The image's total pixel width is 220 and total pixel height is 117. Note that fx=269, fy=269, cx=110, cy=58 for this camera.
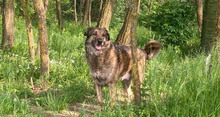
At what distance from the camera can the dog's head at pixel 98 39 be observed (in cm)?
476

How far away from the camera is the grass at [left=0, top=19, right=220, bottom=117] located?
3512 millimetres

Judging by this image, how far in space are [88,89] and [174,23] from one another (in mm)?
6084

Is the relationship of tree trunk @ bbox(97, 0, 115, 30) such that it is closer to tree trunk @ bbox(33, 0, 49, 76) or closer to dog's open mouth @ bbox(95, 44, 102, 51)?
tree trunk @ bbox(33, 0, 49, 76)

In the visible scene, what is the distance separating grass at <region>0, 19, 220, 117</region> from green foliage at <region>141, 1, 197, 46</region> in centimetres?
268

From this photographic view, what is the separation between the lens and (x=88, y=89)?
19.3ft

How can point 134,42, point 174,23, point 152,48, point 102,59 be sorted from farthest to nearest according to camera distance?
point 174,23 → point 152,48 → point 102,59 → point 134,42

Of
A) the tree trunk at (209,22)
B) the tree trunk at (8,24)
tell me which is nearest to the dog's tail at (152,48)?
the tree trunk at (209,22)

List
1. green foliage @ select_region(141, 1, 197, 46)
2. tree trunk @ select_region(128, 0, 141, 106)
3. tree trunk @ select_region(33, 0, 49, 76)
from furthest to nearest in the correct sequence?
1. green foliage @ select_region(141, 1, 197, 46)
2. tree trunk @ select_region(33, 0, 49, 76)
3. tree trunk @ select_region(128, 0, 141, 106)

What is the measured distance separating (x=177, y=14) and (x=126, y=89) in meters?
5.84

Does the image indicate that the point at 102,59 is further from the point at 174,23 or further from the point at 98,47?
the point at 174,23

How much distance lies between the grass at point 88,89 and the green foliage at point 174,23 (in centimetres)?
268

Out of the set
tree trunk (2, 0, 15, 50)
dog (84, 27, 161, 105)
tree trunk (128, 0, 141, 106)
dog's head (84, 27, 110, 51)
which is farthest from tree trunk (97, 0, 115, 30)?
tree trunk (128, 0, 141, 106)

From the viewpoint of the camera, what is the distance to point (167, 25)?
34.6 feet

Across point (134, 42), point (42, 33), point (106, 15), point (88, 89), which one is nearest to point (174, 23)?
point (106, 15)
